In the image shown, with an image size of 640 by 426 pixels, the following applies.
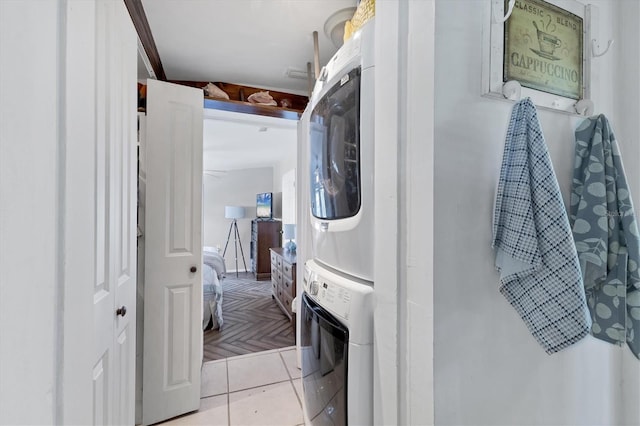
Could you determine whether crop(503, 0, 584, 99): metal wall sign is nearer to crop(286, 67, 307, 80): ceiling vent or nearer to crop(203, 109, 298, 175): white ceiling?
crop(286, 67, 307, 80): ceiling vent

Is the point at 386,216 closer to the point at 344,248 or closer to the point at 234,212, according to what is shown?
the point at 344,248

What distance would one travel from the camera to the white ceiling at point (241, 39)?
1501 mm

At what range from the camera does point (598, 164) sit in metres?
0.76

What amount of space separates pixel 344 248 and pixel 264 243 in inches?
183

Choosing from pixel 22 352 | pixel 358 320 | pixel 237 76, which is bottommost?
pixel 358 320

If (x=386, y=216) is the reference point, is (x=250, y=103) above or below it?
above

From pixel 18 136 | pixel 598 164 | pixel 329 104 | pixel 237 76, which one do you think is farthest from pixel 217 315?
pixel 598 164

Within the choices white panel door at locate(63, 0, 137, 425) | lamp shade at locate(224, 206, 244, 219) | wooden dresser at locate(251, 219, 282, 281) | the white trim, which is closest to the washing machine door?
the white trim

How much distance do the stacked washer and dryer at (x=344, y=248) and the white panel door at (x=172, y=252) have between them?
945 millimetres

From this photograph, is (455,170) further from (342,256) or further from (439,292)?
(342,256)

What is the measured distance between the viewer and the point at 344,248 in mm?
964

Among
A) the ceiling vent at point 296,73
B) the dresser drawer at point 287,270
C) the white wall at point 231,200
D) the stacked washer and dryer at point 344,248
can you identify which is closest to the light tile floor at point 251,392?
the stacked washer and dryer at point 344,248

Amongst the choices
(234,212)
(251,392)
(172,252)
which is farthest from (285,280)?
(234,212)

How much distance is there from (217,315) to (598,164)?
3.24 m
